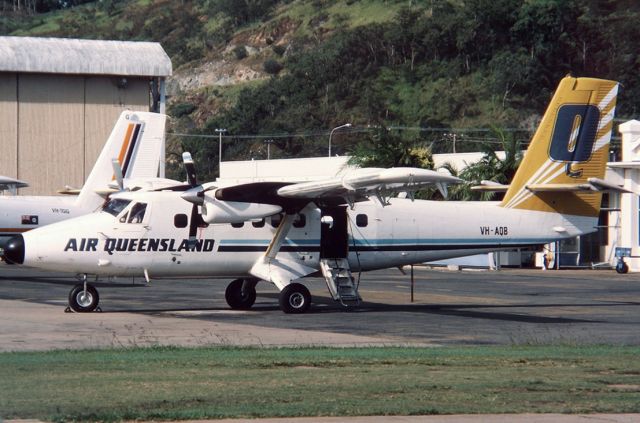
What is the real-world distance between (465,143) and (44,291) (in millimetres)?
73173

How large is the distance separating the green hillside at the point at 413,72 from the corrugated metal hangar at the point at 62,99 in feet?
121

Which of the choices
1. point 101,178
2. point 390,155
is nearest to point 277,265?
point 101,178

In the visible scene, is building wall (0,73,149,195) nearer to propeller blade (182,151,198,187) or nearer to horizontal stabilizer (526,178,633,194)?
propeller blade (182,151,198,187)

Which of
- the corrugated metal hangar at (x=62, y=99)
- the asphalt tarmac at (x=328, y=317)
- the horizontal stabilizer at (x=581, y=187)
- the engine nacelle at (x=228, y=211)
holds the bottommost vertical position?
the asphalt tarmac at (x=328, y=317)

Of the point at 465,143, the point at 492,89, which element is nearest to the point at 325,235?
the point at 465,143

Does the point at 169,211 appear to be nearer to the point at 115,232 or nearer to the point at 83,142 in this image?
the point at 115,232

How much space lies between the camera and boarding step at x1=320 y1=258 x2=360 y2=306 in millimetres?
26812

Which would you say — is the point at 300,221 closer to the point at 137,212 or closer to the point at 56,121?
the point at 137,212

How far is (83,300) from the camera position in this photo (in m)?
25.3

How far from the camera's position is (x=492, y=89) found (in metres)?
115

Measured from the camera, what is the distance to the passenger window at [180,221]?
25862mm

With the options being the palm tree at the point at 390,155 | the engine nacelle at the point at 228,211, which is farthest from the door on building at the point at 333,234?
the palm tree at the point at 390,155

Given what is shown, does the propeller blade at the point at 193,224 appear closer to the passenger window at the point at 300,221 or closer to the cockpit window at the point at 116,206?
the cockpit window at the point at 116,206

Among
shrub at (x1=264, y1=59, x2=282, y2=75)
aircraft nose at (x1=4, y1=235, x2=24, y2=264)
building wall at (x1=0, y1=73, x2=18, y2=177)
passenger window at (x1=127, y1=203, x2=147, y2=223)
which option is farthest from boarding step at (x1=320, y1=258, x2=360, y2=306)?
shrub at (x1=264, y1=59, x2=282, y2=75)
